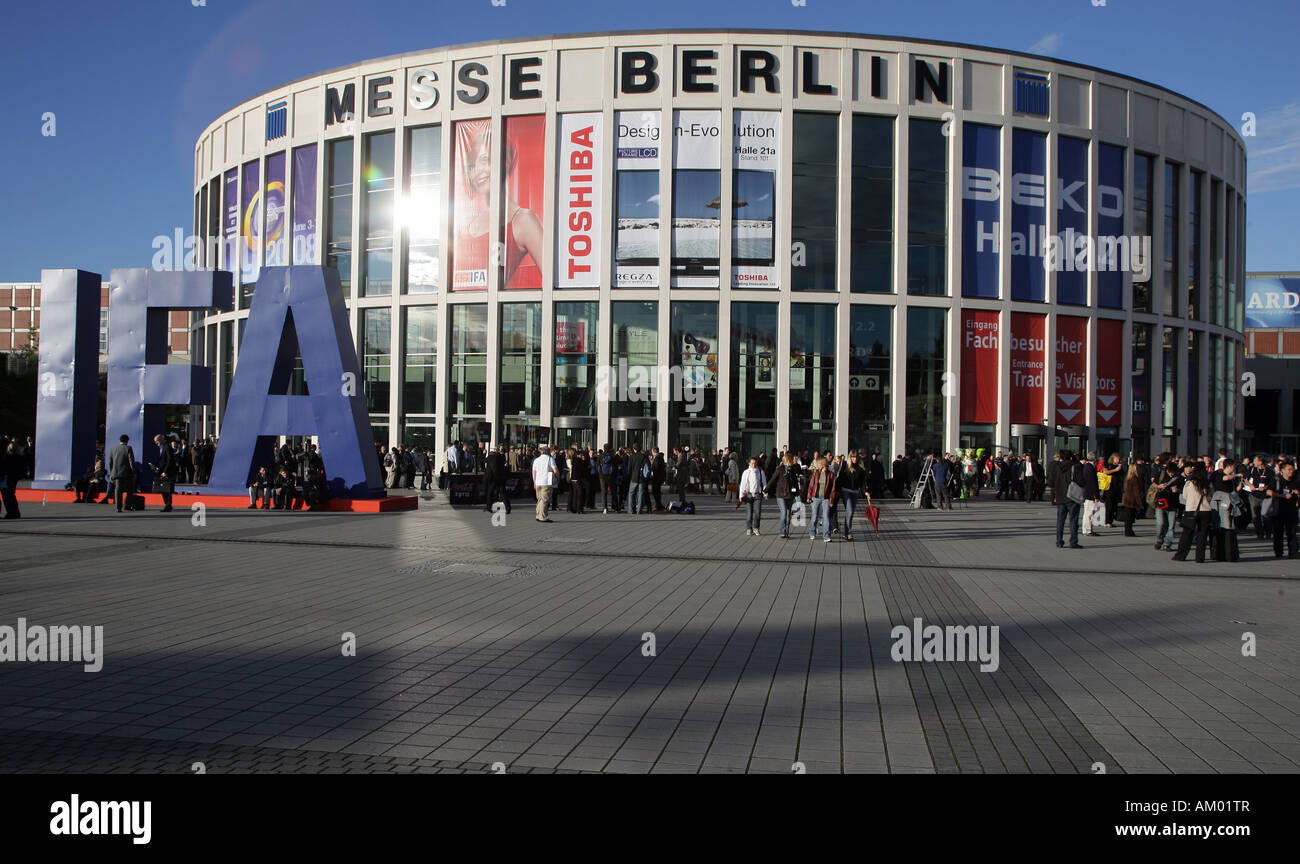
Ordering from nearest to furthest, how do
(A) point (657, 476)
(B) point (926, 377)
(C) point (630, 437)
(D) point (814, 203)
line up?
(A) point (657, 476)
(C) point (630, 437)
(D) point (814, 203)
(B) point (926, 377)

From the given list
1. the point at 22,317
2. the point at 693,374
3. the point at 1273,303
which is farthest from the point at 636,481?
the point at 22,317

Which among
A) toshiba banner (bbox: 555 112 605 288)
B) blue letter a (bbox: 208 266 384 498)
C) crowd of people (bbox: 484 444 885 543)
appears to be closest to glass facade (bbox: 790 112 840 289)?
crowd of people (bbox: 484 444 885 543)

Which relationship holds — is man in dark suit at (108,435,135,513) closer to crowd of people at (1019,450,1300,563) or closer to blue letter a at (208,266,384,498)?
blue letter a at (208,266,384,498)

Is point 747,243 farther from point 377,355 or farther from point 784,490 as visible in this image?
→ point 784,490

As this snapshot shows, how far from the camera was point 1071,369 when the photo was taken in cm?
4316

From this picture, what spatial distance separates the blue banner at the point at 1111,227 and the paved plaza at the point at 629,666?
106 ft

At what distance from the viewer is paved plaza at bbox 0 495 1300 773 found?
5191 millimetres

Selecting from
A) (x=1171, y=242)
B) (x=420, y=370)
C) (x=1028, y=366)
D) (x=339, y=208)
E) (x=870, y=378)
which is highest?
(x=339, y=208)

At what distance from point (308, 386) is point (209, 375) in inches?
121

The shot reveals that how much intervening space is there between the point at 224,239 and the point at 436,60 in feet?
56.6

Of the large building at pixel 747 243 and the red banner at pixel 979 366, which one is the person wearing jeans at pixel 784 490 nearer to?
the large building at pixel 747 243

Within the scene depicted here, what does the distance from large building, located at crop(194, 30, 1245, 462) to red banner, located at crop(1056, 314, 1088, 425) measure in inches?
5.1

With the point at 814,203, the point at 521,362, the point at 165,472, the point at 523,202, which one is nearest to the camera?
the point at 165,472

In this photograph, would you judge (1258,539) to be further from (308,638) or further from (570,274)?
(570,274)
